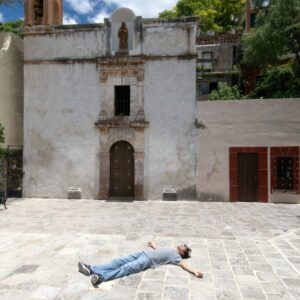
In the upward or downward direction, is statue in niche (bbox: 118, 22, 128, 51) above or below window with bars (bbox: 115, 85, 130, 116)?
above

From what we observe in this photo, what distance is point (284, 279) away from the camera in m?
5.40

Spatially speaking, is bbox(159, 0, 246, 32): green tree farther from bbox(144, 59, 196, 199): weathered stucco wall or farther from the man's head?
the man's head

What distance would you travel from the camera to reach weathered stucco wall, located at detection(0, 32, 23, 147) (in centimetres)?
1448

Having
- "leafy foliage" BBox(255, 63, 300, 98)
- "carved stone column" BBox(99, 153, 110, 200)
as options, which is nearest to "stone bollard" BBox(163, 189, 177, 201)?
"carved stone column" BBox(99, 153, 110, 200)

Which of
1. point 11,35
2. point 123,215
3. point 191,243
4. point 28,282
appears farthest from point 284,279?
point 11,35

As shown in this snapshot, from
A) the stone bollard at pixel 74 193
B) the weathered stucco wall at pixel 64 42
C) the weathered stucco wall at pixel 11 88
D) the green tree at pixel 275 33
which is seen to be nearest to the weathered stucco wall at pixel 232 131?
the stone bollard at pixel 74 193

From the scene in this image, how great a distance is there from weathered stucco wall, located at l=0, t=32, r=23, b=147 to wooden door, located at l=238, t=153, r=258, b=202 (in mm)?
9669

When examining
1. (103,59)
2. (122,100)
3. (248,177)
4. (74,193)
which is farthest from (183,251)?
(103,59)

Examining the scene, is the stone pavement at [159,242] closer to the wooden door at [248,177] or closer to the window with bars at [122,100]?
the wooden door at [248,177]

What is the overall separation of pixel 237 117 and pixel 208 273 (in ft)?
27.9

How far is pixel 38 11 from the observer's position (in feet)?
52.1

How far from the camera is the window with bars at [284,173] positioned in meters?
12.8

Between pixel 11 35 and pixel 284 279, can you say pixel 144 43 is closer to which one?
pixel 11 35

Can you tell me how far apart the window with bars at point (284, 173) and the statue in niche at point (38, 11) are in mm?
12381
